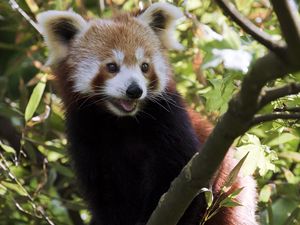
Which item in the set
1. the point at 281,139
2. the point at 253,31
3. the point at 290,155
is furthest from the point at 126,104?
the point at 253,31

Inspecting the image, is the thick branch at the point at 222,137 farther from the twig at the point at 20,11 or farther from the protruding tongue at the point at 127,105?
the twig at the point at 20,11

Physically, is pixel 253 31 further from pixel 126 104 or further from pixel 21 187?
pixel 21 187

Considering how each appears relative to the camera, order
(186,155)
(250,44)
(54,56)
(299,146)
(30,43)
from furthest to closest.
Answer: (30,43)
(299,146)
(54,56)
(186,155)
(250,44)

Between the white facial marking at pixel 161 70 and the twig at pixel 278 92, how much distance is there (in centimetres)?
176

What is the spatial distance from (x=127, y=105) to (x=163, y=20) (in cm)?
70

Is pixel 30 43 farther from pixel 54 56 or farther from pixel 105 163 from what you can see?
pixel 105 163

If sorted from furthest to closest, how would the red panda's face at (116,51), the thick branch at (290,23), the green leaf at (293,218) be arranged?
the red panda's face at (116,51) < the green leaf at (293,218) < the thick branch at (290,23)

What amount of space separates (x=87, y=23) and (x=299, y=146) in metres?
1.65

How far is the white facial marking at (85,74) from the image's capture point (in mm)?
3951

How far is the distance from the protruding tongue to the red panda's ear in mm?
608

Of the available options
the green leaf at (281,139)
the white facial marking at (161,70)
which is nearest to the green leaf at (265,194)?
the green leaf at (281,139)

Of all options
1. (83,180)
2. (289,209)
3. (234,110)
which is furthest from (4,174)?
(234,110)

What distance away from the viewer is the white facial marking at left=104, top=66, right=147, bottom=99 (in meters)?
3.70

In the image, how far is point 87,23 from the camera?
13.9ft
